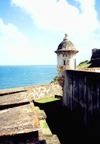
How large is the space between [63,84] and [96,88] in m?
6.37

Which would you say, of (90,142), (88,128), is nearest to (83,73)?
(88,128)

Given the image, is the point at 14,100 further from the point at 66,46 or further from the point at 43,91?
the point at 43,91

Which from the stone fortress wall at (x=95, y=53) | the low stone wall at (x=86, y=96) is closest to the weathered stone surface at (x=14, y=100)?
the low stone wall at (x=86, y=96)

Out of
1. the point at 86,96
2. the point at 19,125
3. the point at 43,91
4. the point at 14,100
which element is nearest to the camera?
the point at 19,125

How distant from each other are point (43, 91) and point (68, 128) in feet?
29.3

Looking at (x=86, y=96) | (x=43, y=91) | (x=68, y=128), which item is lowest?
(x=68, y=128)

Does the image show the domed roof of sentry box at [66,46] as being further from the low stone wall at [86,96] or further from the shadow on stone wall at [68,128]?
the shadow on stone wall at [68,128]

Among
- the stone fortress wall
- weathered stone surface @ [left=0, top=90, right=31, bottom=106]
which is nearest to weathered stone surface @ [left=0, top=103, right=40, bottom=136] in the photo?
weathered stone surface @ [left=0, top=90, right=31, bottom=106]

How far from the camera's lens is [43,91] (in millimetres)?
17547

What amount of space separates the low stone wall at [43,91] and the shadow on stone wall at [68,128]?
5.11m

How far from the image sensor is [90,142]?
23.4 feet

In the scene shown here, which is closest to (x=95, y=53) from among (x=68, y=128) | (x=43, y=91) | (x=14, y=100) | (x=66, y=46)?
(x=43, y=91)

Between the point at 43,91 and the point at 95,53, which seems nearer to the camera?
the point at 43,91

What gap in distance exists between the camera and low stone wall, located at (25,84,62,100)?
55.4 ft
